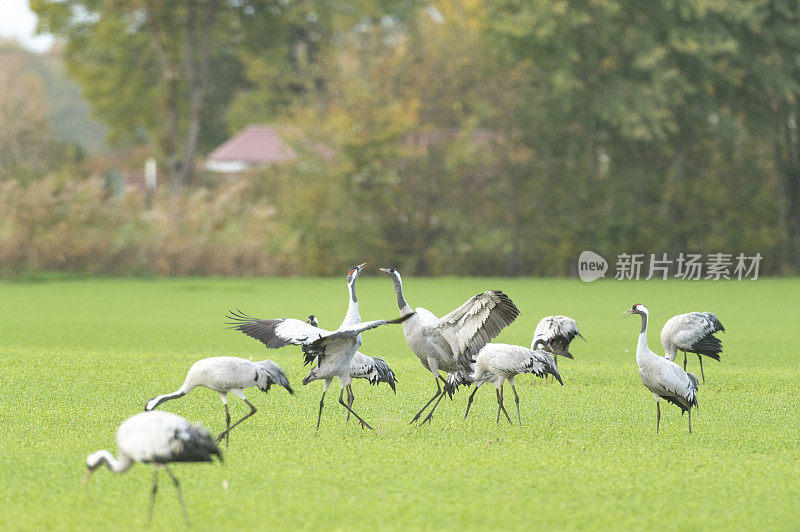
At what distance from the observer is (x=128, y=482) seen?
6.56m

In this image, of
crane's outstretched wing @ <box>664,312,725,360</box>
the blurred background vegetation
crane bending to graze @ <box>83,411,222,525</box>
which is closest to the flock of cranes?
crane bending to graze @ <box>83,411,222,525</box>

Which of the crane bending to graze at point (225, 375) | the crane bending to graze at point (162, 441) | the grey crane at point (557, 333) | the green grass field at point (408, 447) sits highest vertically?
the grey crane at point (557, 333)

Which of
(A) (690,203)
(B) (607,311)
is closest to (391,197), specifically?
(A) (690,203)

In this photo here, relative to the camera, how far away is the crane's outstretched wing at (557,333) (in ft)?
34.0

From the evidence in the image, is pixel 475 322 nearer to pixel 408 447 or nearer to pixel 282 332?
pixel 408 447

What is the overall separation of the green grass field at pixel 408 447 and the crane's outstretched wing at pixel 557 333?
451mm

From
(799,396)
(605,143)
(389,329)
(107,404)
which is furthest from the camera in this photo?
(605,143)

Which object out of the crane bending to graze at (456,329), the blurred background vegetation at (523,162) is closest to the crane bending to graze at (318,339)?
the crane bending to graze at (456,329)

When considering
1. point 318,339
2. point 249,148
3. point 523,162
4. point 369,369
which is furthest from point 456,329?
point 249,148

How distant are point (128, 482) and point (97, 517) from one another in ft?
2.59

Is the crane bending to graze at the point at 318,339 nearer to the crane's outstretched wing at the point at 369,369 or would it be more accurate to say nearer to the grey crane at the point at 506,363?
the crane's outstretched wing at the point at 369,369

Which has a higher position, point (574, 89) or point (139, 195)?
point (574, 89)

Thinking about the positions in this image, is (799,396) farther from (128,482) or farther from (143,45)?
(143,45)

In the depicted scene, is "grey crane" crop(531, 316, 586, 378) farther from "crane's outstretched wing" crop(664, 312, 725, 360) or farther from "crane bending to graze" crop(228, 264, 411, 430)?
"crane bending to graze" crop(228, 264, 411, 430)
